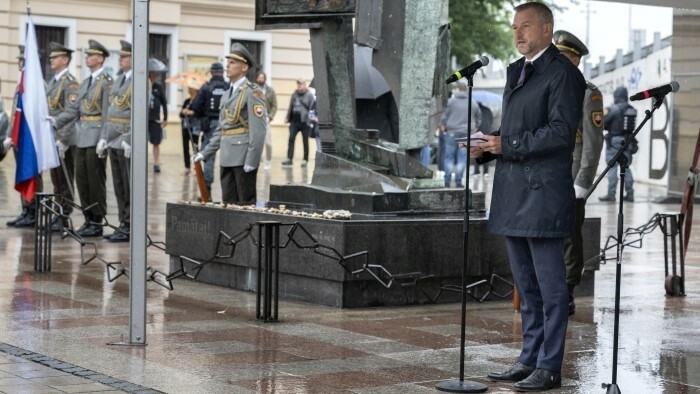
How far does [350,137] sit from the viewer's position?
11.6 meters

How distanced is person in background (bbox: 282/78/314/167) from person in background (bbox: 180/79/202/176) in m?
2.70

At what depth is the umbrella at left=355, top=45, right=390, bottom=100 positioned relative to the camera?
12102mm

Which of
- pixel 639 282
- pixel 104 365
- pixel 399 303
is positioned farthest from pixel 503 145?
pixel 639 282

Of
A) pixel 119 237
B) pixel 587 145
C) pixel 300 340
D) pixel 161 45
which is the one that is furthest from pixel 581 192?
pixel 161 45

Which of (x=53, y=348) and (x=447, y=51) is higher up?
(x=447, y=51)

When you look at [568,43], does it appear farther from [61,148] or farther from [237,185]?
[61,148]

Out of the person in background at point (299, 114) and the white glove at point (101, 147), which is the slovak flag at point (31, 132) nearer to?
the white glove at point (101, 147)

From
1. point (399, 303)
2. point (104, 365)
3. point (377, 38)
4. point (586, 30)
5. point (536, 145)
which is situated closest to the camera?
point (536, 145)

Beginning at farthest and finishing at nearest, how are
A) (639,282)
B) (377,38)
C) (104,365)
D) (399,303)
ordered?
(639,282)
(377,38)
(399,303)
(104,365)

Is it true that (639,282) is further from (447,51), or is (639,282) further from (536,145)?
(536,145)

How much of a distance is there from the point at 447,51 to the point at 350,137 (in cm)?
106

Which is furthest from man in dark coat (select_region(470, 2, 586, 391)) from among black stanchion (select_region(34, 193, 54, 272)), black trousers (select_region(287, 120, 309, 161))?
black trousers (select_region(287, 120, 309, 161))

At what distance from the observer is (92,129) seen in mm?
15695

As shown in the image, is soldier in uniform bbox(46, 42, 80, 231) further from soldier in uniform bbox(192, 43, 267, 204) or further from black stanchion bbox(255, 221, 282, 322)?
black stanchion bbox(255, 221, 282, 322)
